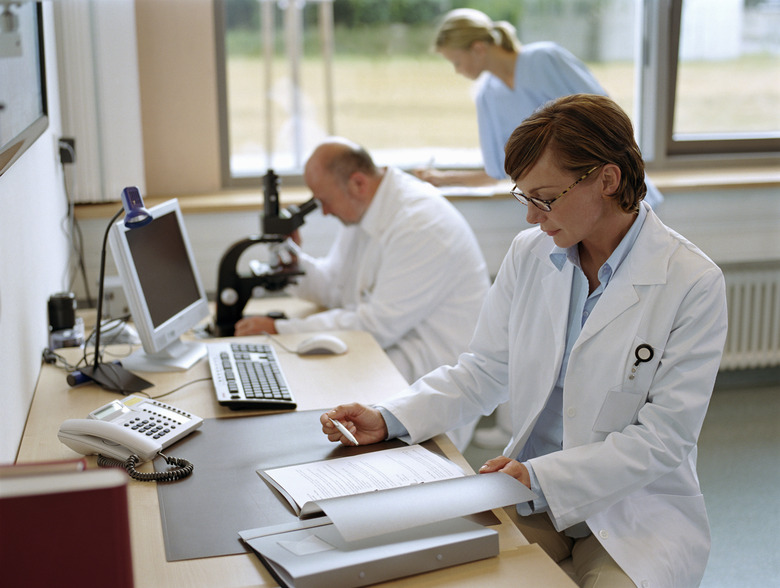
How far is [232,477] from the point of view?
4.88ft

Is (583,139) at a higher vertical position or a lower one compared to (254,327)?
higher

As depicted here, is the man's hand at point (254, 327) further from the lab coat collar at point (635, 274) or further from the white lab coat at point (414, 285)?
the lab coat collar at point (635, 274)

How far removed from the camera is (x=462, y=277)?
2662 mm

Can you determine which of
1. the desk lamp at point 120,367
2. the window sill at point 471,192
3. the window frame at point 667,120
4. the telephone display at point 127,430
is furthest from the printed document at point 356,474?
the window frame at point 667,120

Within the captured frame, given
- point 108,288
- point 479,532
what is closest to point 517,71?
point 108,288

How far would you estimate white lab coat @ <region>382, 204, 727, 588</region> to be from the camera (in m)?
1.43

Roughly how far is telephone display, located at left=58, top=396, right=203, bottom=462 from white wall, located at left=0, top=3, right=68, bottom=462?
0.40 ft

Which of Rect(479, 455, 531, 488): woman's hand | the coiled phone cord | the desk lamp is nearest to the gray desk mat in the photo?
the coiled phone cord

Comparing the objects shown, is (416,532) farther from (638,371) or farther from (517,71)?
(517,71)

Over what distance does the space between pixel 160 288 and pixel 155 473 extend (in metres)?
0.70

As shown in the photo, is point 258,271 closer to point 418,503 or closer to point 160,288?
point 160,288

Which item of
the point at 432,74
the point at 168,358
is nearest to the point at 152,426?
the point at 168,358

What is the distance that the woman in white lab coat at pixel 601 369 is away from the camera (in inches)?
56.5

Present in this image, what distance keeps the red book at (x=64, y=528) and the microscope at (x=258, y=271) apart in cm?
177
